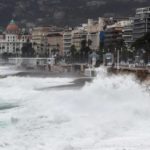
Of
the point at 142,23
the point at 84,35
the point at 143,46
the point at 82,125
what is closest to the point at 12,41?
the point at 84,35

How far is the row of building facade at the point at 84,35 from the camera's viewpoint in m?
105

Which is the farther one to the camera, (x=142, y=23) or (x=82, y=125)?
(x=142, y=23)

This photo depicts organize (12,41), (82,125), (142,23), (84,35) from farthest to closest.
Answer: (12,41) < (84,35) < (142,23) < (82,125)

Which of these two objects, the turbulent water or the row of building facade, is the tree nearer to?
the row of building facade

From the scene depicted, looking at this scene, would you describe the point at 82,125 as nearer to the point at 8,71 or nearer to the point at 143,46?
the point at 143,46

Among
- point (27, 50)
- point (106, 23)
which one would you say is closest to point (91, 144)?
point (106, 23)

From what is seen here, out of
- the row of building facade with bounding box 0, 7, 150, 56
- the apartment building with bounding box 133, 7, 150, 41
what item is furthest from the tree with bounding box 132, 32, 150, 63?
the row of building facade with bounding box 0, 7, 150, 56

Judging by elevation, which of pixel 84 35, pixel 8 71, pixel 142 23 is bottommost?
pixel 8 71

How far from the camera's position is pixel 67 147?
→ 13.0 meters

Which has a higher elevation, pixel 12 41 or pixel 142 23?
pixel 142 23

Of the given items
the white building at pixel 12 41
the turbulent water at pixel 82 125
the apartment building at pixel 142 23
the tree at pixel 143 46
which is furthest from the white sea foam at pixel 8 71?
the white building at pixel 12 41

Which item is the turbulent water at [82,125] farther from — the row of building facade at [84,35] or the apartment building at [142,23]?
the row of building facade at [84,35]

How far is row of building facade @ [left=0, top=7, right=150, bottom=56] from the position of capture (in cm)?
10509

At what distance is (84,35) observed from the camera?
140375 mm
